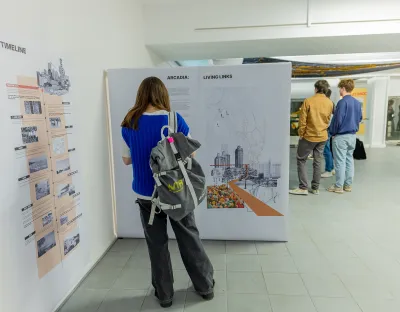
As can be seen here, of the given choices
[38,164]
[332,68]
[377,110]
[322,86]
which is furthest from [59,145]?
[377,110]

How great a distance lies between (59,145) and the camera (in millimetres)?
1978

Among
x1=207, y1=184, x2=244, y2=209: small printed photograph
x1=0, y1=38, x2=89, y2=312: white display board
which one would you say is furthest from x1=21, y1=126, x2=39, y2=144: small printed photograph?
x1=207, y1=184, x2=244, y2=209: small printed photograph

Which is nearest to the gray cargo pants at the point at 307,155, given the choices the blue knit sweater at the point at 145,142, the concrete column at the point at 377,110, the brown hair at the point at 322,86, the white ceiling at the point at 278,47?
the brown hair at the point at 322,86

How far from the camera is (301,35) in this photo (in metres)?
3.81

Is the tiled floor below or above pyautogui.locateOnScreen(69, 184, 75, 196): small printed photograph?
below

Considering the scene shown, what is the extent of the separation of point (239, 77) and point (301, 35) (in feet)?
5.64

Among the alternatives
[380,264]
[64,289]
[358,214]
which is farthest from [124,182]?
[358,214]

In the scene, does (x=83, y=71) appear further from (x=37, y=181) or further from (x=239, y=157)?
(x=239, y=157)

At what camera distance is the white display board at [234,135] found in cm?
264

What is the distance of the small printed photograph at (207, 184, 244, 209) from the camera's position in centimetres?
280

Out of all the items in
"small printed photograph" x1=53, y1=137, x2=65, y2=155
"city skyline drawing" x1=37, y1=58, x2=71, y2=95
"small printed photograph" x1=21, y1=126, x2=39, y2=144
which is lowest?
"small printed photograph" x1=53, y1=137, x2=65, y2=155

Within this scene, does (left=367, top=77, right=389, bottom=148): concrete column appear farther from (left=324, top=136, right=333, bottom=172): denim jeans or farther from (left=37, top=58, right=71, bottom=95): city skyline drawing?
(left=37, top=58, right=71, bottom=95): city skyline drawing

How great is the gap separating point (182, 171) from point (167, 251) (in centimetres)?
56

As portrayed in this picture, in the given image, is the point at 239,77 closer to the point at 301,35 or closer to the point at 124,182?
the point at 124,182
